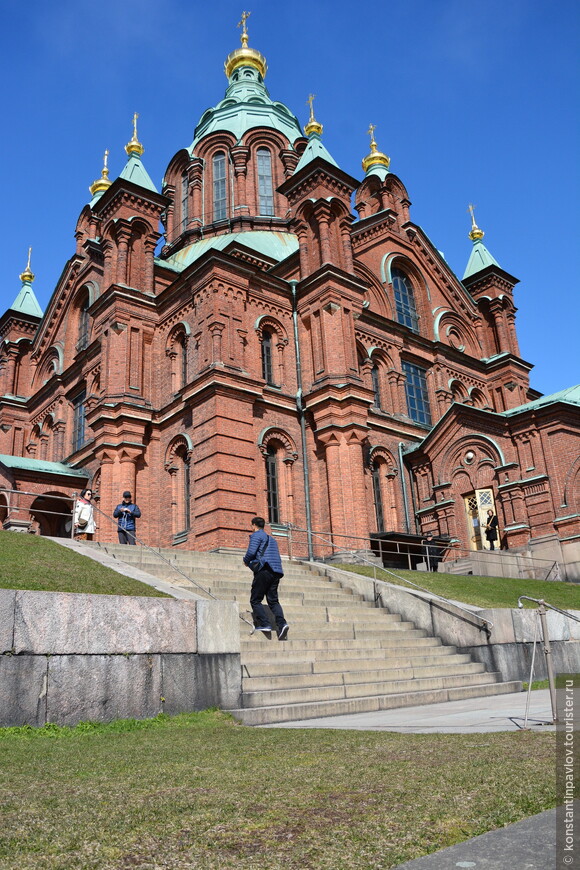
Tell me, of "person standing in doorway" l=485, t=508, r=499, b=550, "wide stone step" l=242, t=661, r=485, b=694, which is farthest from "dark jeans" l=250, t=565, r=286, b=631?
"person standing in doorway" l=485, t=508, r=499, b=550

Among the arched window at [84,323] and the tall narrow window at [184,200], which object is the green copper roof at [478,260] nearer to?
the tall narrow window at [184,200]

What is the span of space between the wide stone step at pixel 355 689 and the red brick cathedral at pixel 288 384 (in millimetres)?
8710

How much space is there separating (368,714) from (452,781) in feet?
16.0

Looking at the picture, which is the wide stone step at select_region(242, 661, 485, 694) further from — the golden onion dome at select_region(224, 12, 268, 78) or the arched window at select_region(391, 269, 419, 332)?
the golden onion dome at select_region(224, 12, 268, 78)

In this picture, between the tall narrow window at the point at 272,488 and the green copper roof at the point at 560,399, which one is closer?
the tall narrow window at the point at 272,488

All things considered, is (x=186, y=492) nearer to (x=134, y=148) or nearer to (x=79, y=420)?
(x=79, y=420)

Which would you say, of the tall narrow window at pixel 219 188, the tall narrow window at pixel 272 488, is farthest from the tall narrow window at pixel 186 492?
the tall narrow window at pixel 219 188

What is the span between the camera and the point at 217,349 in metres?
21.7

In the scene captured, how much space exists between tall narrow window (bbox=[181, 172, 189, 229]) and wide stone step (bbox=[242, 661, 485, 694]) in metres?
29.3

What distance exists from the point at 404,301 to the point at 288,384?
9442 mm

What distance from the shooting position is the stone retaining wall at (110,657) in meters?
6.74

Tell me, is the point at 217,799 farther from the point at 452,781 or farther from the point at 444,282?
the point at 444,282

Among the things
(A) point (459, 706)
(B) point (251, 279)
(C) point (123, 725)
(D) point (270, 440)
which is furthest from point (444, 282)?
(C) point (123, 725)

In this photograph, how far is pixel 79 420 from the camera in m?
28.8
